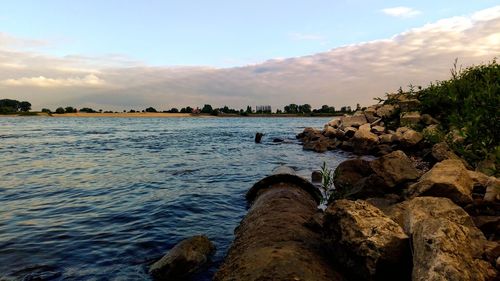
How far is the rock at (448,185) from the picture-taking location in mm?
6812

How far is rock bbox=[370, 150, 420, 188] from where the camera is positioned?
8937 mm

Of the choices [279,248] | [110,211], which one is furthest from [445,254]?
[110,211]

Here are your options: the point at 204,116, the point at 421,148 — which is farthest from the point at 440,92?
the point at 204,116

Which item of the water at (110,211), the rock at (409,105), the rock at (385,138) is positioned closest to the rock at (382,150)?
the rock at (385,138)

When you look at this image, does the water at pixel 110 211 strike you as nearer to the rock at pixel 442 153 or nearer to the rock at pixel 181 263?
the rock at pixel 181 263

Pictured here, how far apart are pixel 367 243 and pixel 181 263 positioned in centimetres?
376

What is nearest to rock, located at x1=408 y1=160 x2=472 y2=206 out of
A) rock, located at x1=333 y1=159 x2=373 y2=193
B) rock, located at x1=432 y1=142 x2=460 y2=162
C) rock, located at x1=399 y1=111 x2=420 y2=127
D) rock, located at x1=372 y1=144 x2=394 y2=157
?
rock, located at x1=333 y1=159 x2=373 y2=193

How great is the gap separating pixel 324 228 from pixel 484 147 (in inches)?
260

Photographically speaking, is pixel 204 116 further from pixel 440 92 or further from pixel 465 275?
pixel 465 275

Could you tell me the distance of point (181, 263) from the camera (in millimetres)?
6645

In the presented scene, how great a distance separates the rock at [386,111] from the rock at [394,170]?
17410 millimetres

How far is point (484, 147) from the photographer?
30.3ft

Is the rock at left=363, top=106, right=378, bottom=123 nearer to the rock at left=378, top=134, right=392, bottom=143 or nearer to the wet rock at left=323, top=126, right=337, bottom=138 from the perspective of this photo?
the wet rock at left=323, top=126, right=337, bottom=138

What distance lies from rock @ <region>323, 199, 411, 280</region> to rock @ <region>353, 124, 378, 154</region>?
18359 mm
